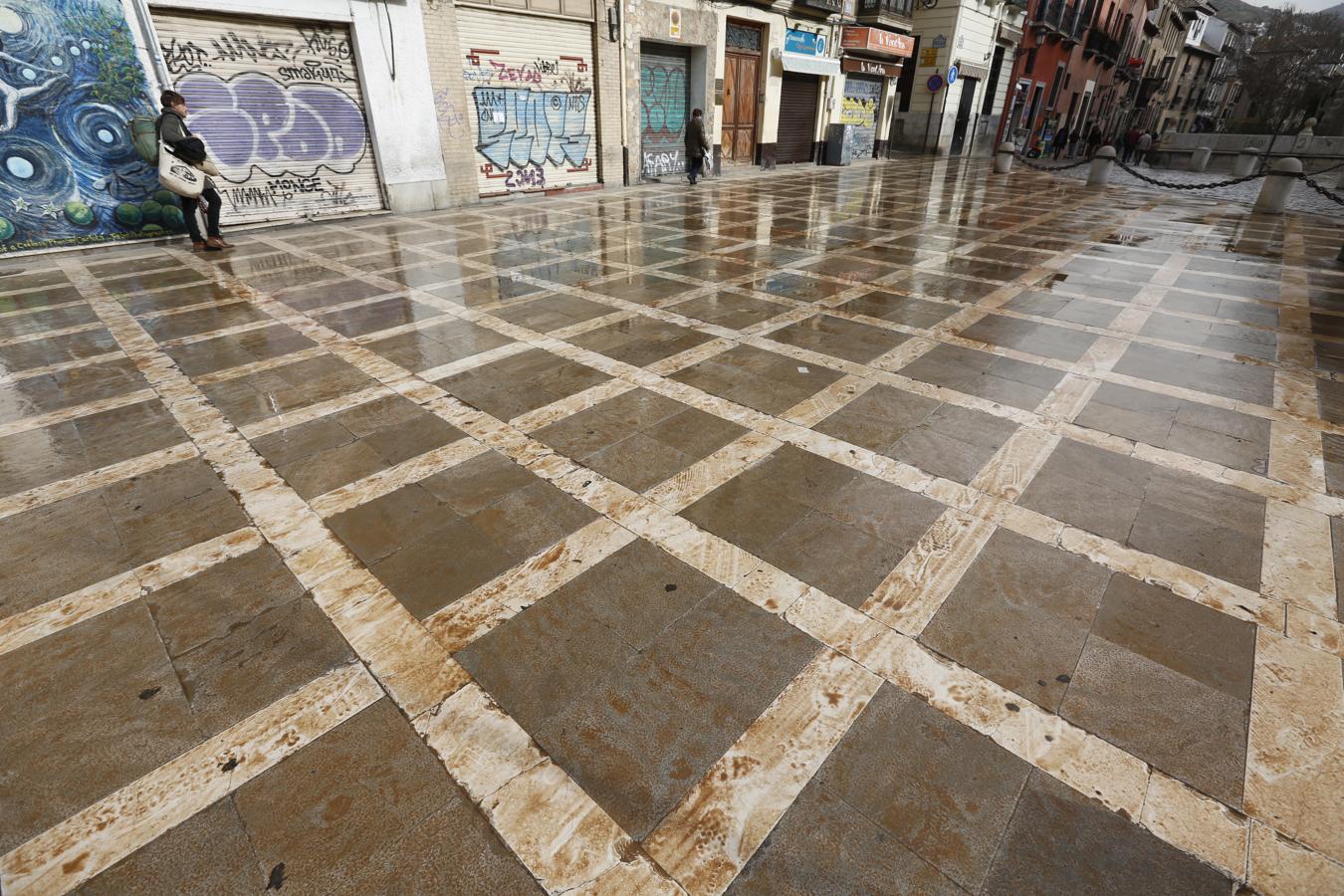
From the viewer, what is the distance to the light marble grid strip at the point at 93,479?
11.2ft

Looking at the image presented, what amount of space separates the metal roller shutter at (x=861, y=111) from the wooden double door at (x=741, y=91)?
5.02 meters

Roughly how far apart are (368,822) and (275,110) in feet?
39.6

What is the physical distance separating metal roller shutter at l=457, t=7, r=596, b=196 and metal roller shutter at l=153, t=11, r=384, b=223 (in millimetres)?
2420

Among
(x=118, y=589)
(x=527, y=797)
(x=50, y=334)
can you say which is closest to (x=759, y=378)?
(x=527, y=797)

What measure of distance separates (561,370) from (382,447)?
5.05 feet

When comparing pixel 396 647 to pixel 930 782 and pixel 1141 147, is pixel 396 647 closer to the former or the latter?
pixel 930 782

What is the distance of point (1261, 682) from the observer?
Result: 2.36 m

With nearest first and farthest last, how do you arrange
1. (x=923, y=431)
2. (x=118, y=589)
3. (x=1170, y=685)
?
(x=1170, y=685)
(x=118, y=589)
(x=923, y=431)

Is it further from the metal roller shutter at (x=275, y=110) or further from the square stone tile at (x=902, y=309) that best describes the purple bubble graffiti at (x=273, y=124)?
the square stone tile at (x=902, y=309)

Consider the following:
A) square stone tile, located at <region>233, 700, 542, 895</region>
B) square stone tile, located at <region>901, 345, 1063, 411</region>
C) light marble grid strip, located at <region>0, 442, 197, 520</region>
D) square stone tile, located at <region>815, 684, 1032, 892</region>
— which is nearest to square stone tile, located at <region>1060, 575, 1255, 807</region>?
square stone tile, located at <region>815, 684, 1032, 892</region>

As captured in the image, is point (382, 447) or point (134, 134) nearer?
point (382, 447)

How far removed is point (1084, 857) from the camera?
1.81 meters

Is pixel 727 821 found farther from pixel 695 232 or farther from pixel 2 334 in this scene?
pixel 695 232

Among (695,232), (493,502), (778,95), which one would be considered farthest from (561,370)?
(778,95)
